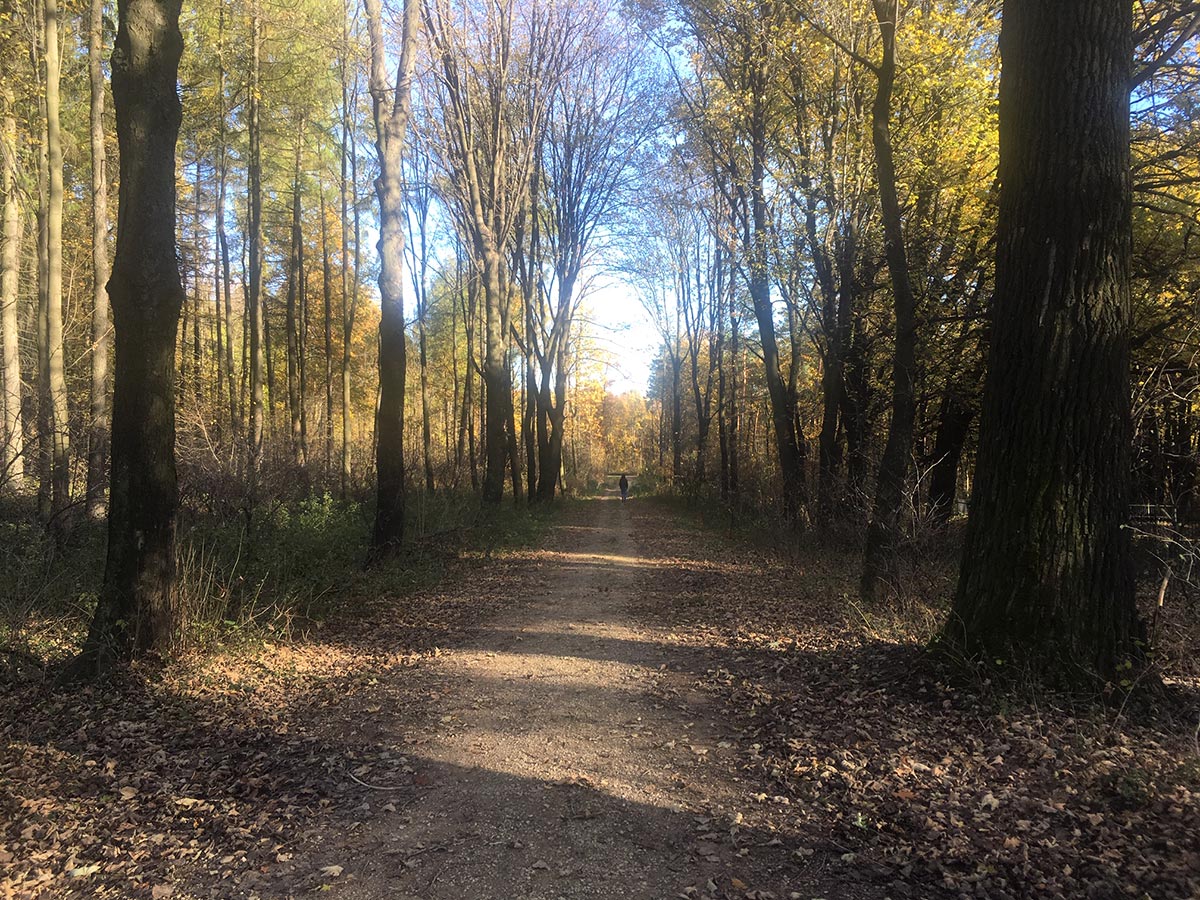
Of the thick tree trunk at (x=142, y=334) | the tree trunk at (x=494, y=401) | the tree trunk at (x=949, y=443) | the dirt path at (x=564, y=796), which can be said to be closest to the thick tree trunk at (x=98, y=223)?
the thick tree trunk at (x=142, y=334)

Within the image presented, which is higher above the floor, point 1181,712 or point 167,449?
point 167,449

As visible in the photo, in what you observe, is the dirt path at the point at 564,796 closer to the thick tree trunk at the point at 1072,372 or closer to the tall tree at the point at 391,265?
the thick tree trunk at the point at 1072,372

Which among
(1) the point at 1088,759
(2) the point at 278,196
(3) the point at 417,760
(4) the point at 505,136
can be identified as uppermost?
(2) the point at 278,196

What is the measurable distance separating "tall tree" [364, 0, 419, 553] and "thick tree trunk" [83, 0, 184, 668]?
5.28 meters

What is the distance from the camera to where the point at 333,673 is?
20.7 ft

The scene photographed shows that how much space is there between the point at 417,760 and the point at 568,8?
60.5ft

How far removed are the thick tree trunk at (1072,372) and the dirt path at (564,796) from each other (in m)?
2.30

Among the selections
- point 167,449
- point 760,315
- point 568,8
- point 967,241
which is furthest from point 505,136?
point 167,449

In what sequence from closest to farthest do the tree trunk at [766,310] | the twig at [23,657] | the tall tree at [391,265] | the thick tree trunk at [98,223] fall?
the twig at [23,657] < the tall tree at [391,265] < the thick tree trunk at [98,223] < the tree trunk at [766,310]

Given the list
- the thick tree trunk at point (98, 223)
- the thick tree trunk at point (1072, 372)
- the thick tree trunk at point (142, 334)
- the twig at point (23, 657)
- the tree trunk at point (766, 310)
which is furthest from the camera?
the tree trunk at point (766, 310)

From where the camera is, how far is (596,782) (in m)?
4.05

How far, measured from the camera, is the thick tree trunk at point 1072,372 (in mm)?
4289

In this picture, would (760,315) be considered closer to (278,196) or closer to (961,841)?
(961,841)

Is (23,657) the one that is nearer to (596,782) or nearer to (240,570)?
(240,570)
